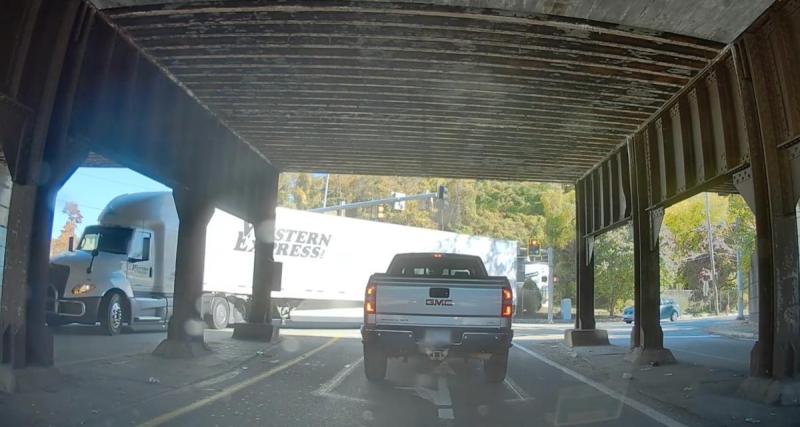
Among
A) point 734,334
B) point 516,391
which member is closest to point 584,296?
point 734,334

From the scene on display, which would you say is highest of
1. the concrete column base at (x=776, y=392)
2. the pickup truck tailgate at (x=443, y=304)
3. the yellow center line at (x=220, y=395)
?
the pickup truck tailgate at (x=443, y=304)

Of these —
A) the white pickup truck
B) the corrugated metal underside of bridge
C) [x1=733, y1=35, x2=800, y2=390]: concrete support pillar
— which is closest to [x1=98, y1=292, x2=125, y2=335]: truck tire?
the corrugated metal underside of bridge

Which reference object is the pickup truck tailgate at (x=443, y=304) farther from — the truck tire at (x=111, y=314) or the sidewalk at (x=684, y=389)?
the truck tire at (x=111, y=314)

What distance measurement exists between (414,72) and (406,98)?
1245mm

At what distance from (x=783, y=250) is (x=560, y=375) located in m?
4.35

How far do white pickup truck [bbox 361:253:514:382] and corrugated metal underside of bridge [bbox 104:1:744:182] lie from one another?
3.34 meters

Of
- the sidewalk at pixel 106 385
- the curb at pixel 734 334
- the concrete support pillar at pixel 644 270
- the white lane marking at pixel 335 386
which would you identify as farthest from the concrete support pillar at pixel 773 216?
the curb at pixel 734 334

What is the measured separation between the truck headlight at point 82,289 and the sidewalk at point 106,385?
177 inches

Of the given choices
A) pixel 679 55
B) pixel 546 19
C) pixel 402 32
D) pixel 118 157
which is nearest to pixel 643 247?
pixel 679 55

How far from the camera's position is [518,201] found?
5362 centimetres

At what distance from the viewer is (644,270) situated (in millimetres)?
12500

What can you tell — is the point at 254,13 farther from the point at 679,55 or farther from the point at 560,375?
the point at 560,375

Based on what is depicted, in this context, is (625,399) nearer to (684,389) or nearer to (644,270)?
(684,389)

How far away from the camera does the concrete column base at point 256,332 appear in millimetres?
15250
